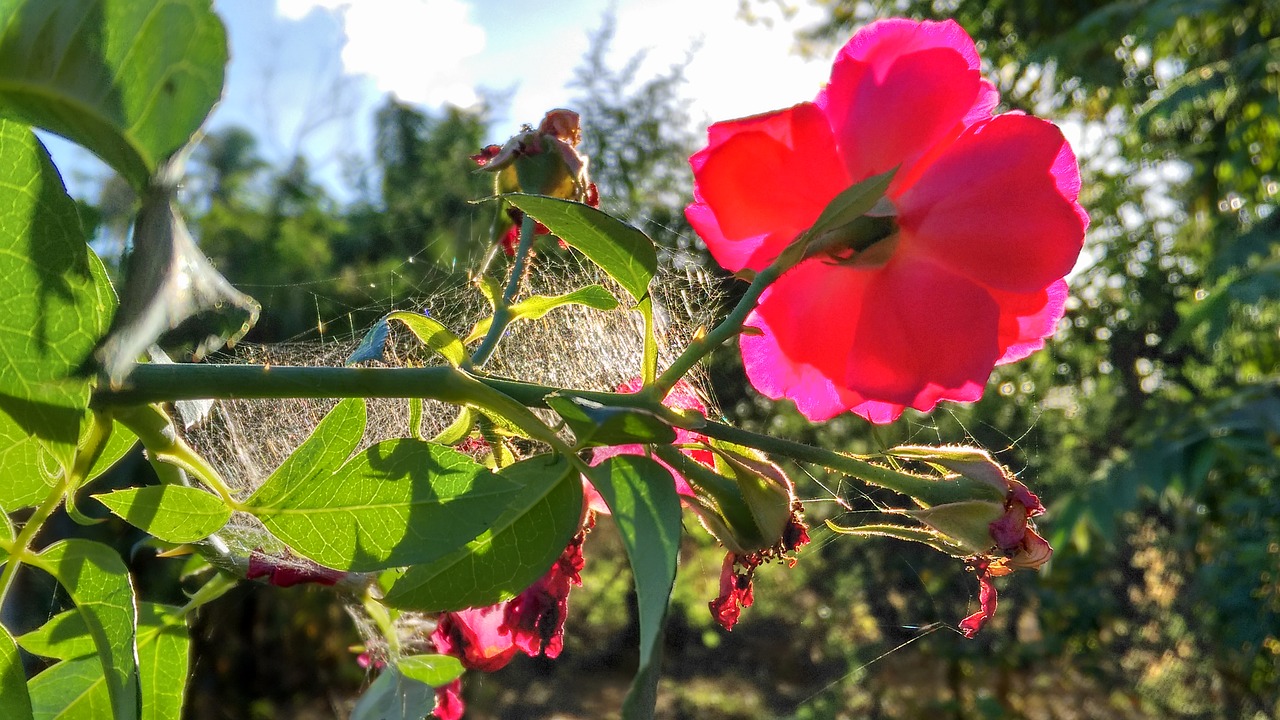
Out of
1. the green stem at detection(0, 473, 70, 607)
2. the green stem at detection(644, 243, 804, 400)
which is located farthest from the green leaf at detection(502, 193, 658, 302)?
the green stem at detection(0, 473, 70, 607)

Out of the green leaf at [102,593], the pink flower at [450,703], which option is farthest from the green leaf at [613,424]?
→ the pink flower at [450,703]

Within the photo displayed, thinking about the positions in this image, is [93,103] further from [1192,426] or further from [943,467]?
[1192,426]

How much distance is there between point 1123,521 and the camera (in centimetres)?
289

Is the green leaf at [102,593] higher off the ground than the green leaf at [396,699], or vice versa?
the green leaf at [102,593]

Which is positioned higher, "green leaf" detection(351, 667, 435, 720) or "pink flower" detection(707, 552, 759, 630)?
"pink flower" detection(707, 552, 759, 630)

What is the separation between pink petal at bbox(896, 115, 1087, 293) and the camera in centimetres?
Answer: 26

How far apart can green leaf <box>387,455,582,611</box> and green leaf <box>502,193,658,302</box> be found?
0.19 feet

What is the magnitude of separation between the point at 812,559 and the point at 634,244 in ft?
8.72

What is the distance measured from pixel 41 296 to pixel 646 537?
0.14 metres

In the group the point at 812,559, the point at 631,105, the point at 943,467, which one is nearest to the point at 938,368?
the point at 943,467

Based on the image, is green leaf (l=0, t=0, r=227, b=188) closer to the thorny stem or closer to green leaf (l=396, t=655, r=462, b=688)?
the thorny stem

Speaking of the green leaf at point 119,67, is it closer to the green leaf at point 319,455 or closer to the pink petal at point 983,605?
the green leaf at point 319,455

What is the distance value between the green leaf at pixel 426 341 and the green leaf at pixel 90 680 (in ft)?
0.38

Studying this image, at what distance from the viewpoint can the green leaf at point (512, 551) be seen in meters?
0.23
